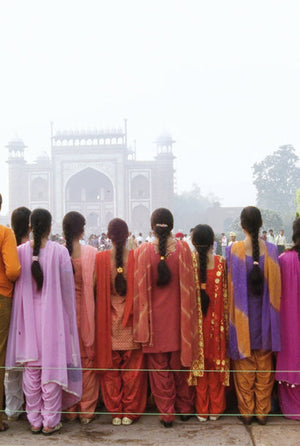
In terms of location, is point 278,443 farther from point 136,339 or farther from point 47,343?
point 47,343

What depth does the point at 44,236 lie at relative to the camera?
122 inches

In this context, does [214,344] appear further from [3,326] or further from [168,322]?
[3,326]

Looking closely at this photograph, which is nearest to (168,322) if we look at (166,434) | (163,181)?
(166,434)

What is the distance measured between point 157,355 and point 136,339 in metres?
0.16

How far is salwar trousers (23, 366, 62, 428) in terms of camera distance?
9.73 feet

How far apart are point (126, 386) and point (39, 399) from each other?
500 mm

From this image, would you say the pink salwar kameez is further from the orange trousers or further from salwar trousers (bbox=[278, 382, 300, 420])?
salwar trousers (bbox=[278, 382, 300, 420])

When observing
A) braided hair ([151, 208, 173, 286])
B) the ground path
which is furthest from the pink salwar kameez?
braided hair ([151, 208, 173, 286])

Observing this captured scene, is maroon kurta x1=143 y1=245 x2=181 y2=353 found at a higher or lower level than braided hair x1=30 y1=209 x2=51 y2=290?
lower

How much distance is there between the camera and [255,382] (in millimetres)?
3111

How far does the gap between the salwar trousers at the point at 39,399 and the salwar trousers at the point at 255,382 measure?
102cm

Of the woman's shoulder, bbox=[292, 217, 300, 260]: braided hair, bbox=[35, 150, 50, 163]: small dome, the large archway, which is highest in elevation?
bbox=[35, 150, 50, 163]: small dome

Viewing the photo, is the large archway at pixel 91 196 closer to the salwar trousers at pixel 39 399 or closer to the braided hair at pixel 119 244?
the braided hair at pixel 119 244

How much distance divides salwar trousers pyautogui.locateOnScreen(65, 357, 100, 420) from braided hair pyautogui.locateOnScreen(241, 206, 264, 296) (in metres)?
1.05
